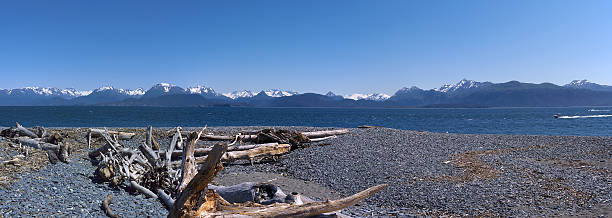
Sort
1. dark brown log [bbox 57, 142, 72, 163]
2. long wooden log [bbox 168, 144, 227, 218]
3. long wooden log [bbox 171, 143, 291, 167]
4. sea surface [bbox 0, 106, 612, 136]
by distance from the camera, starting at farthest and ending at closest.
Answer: sea surface [bbox 0, 106, 612, 136]
long wooden log [bbox 171, 143, 291, 167]
dark brown log [bbox 57, 142, 72, 163]
long wooden log [bbox 168, 144, 227, 218]

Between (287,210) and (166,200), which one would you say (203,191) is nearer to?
(287,210)

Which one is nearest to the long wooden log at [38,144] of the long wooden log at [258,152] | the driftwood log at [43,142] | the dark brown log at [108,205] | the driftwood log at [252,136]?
the driftwood log at [43,142]

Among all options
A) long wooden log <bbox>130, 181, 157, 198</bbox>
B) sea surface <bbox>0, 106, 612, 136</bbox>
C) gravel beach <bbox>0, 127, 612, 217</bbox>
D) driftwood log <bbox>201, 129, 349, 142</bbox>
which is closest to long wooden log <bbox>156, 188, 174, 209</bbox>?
gravel beach <bbox>0, 127, 612, 217</bbox>

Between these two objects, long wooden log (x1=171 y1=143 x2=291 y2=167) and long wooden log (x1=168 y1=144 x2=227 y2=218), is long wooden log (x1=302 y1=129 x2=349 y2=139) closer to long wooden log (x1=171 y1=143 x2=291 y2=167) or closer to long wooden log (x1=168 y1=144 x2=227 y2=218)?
long wooden log (x1=171 y1=143 x2=291 y2=167)

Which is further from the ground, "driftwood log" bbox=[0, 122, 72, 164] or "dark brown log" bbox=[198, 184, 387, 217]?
"driftwood log" bbox=[0, 122, 72, 164]

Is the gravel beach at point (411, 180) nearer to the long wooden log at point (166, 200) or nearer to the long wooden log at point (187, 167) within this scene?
the long wooden log at point (166, 200)

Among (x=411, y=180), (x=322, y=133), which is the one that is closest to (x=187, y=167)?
(x=411, y=180)

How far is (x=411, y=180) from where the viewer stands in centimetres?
1259

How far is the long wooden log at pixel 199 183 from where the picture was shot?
5.05m

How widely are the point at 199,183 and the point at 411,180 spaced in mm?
9168

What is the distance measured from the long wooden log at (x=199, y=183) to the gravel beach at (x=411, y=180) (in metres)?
2.80

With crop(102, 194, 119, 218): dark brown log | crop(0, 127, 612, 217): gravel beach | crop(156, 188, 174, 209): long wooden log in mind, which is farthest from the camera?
crop(0, 127, 612, 217): gravel beach

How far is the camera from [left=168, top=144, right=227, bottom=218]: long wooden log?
505 cm

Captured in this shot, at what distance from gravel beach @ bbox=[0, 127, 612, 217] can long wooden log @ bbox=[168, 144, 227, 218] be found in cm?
280
